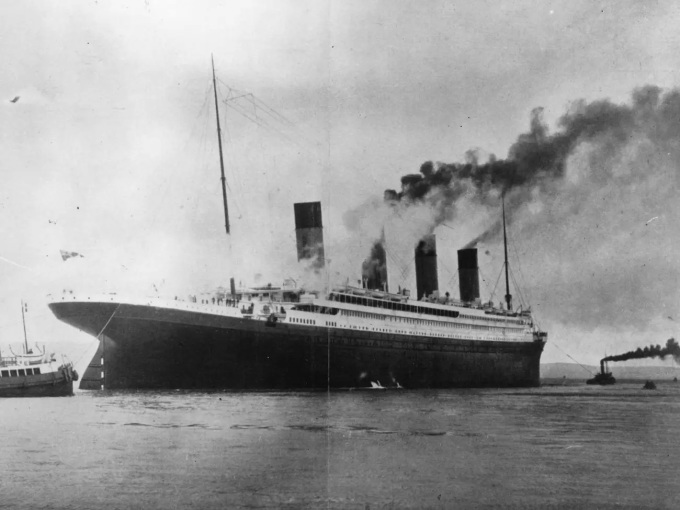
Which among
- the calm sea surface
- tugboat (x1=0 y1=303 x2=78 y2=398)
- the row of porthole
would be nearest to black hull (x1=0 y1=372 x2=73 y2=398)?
tugboat (x1=0 y1=303 x2=78 y2=398)

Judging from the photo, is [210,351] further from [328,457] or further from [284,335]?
[328,457]

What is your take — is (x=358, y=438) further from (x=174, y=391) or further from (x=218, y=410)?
(x=174, y=391)

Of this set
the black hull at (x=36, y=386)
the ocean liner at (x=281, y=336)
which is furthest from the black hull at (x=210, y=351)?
the black hull at (x=36, y=386)

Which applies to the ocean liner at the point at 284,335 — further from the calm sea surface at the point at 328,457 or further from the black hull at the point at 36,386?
the calm sea surface at the point at 328,457

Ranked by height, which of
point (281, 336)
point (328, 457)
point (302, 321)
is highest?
point (302, 321)

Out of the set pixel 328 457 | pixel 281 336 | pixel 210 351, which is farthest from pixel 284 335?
pixel 328 457

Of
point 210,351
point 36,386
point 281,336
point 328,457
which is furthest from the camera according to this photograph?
point 281,336

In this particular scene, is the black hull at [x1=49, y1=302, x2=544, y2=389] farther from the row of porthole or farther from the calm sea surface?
the calm sea surface

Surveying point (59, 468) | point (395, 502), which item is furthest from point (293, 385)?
point (395, 502)
